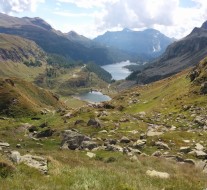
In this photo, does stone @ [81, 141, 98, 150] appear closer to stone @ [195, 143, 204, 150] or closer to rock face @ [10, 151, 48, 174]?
stone @ [195, 143, 204, 150]

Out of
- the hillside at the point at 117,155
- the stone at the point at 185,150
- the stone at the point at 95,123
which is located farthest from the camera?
the stone at the point at 95,123

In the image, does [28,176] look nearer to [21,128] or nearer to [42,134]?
[42,134]

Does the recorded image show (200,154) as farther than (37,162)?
Yes

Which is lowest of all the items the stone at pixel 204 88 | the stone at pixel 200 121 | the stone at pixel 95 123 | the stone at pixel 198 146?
the stone at pixel 95 123

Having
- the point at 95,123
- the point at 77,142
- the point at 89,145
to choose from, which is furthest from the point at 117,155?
the point at 95,123

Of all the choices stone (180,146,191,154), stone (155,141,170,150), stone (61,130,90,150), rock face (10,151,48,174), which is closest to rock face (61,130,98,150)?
stone (61,130,90,150)

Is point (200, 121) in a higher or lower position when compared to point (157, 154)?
lower

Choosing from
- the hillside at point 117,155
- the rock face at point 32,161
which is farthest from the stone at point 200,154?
the rock face at point 32,161

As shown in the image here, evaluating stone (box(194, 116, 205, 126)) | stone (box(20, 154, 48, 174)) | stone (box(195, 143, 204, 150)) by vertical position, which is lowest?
stone (box(194, 116, 205, 126))

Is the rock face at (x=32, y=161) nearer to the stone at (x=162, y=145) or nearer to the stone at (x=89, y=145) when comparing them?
the stone at (x=89, y=145)

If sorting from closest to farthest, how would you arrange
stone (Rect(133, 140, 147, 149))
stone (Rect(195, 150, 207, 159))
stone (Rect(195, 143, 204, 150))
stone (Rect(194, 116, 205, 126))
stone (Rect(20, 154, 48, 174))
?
stone (Rect(20, 154, 48, 174)), stone (Rect(195, 150, 207, 159)), stone (Rect(195, 143, 204, 150)), stone (Rect(133, 140, 147, 149)), stone (Rect(194, 116, 205, 126))

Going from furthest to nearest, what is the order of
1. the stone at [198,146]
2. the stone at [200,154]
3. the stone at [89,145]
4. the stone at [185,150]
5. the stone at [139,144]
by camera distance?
the stone at [139,144] < the stone at [198,146] < the stone at [89,145] < the stone at [185,150] < the stone at [200,154]

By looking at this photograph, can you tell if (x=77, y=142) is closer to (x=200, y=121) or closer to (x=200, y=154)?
(x=200, y=154)

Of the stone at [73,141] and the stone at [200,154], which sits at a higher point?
the stone at [200,154]
